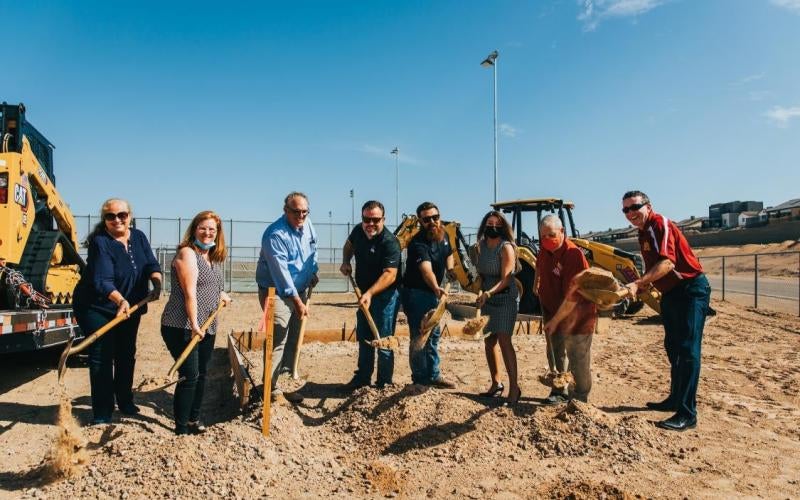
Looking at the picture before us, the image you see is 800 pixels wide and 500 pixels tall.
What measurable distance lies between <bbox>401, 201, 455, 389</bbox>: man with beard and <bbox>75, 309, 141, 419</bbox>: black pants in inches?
89.9

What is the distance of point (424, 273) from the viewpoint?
4.78 m

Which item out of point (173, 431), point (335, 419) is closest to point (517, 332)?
point (335, 419)

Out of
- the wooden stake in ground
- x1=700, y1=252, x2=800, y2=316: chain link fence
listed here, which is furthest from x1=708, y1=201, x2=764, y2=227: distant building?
the wooden stake in ground

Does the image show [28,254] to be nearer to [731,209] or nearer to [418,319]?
[418,319]

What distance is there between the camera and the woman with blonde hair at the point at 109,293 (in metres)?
3.85

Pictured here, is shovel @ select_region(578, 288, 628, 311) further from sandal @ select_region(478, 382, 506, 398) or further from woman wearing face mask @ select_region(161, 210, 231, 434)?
woman wearing face mask @ select_region(161, 210, 231, 434)

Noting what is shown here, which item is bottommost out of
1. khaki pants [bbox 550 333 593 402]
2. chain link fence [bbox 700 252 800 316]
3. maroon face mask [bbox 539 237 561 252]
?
chain link fence [bbox 700 252 800 316]

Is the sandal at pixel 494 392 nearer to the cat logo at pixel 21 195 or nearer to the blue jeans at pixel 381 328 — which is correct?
the blue jeans at pixel 381 328

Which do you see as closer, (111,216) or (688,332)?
(111,216)

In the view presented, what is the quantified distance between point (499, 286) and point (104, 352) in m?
3.10

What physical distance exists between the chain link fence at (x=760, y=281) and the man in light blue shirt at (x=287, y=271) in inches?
420

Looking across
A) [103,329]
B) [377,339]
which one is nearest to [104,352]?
[103,329]

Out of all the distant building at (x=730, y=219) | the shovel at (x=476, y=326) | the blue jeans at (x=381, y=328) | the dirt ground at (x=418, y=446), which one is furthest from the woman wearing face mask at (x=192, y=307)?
the distant building at (x=730, y=219)

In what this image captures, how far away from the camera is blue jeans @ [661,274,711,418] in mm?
4258
